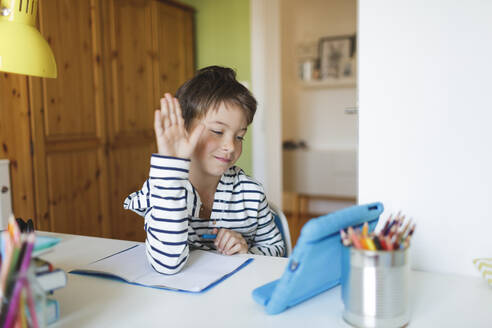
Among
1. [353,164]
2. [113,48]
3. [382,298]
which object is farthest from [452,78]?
[353,164]

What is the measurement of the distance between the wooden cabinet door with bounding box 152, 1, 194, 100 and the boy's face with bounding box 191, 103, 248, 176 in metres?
2.12

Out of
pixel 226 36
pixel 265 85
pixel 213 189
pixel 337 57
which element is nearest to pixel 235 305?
pixel 213 189

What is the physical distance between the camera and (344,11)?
4.29 metres

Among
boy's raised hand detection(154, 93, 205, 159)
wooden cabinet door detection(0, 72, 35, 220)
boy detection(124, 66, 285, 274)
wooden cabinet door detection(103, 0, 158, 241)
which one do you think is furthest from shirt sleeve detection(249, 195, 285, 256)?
wooden cabinet door detection(103, 0, 158, 241)

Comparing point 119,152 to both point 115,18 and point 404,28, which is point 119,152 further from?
point 404,28

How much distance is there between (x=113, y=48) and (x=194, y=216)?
1947 mm

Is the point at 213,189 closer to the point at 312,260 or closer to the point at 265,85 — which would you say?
the point at 312,260

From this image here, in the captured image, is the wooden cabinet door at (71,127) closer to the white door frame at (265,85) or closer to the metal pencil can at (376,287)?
the white door frame at (265,85)

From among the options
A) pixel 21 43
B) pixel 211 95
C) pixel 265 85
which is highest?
pixel 265 85

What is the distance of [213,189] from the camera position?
1239 millimetres

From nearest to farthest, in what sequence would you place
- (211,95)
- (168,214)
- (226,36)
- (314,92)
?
(168,214), (211,95), (226,36), (314,92)

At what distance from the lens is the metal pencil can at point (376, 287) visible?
62cm

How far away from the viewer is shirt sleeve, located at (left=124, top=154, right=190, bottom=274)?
828 mm

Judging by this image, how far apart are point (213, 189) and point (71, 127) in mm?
1537
